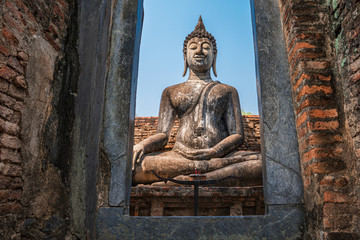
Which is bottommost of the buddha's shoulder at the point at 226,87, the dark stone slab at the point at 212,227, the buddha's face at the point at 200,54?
the dark stone slab at the point at 212,227

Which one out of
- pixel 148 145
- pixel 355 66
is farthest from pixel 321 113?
pixel 148 145

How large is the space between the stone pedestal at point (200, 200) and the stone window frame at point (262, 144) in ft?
1.97

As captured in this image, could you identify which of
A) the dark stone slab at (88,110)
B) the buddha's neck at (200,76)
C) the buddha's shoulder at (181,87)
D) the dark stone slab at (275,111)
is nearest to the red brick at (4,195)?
the dark stone slab at (88,110)

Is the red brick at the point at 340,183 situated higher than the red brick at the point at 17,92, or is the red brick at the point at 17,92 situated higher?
the red brick at the point at 17,92

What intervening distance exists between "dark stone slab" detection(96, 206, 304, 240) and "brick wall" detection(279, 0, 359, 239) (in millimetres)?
139

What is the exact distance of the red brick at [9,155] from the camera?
6.48ft

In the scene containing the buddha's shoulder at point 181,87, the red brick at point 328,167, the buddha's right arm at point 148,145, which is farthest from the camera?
the buddha's shoulder at point 181,87

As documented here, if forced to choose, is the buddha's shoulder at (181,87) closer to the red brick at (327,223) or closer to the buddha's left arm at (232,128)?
the buddha's left arm at (232,128)

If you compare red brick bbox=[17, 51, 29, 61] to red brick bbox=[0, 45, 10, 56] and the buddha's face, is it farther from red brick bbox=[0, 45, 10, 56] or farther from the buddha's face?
the buddha's face

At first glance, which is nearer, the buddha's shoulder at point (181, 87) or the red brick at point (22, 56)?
the red brick at point (22, 56)

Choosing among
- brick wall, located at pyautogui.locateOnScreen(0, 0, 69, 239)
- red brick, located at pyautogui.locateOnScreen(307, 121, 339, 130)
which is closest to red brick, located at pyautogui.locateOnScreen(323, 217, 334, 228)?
red brick, located at pyautogui.locateOnScreen(307, 121, 339, 130)

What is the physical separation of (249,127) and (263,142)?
3911mm

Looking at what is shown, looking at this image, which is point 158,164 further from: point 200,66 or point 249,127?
point 249,127

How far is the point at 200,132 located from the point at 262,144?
183cm
